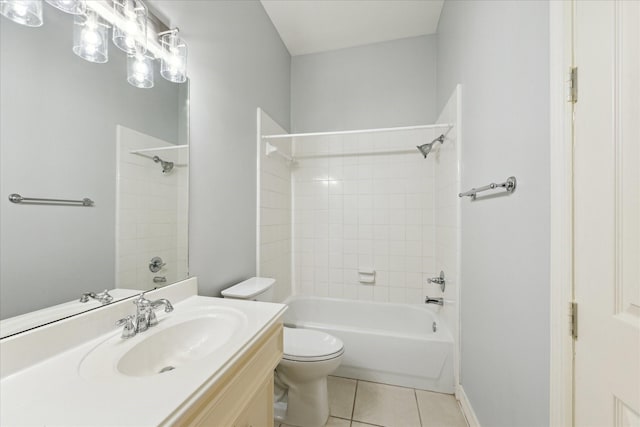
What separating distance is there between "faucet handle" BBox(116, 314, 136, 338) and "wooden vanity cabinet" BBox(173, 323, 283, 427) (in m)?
0.41

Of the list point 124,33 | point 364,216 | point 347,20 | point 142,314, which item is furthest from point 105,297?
point 347,20

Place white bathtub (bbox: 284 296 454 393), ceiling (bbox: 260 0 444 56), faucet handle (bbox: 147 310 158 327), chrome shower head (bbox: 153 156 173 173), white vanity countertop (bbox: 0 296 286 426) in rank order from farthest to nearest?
ceiling (bbox: 260 0 444 56), white bathtub (bbox: 284 296 454 393), chrome shower head (bbox: 153 156 173 173), faucet handle (bbox: 147 310 158 327), white vanity countertop (bbox: 0 296 286 426)

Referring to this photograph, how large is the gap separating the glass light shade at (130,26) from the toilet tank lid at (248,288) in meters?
1.20

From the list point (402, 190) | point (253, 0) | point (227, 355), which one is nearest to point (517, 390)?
point (227, 355)

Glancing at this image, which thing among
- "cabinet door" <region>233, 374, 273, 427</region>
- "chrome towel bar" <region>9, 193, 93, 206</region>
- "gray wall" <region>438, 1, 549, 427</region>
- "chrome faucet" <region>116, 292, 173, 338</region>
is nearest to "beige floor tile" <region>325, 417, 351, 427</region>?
"cabinet door" <region>233, 374, 273, 427</region>

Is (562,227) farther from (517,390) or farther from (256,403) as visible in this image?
(256,403)

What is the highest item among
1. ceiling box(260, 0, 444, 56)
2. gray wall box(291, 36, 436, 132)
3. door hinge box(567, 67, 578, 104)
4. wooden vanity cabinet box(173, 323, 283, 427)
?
ceiling box(260, 0, 444, 56)

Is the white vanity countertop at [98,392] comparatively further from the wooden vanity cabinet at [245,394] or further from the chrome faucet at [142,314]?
the chrome faucet at [142,314]

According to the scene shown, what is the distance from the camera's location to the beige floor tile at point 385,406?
1465mm

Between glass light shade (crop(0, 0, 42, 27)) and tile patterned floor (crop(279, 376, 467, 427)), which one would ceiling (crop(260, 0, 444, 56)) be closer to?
glass light shade (crop(0, 0, 42, 27))

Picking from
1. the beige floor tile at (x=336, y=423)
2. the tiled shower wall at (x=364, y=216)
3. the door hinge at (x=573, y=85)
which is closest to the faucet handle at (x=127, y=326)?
the beige floor tile at (x=336, y=423)

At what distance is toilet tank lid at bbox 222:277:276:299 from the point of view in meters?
1.38

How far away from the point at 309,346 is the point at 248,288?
52 cm

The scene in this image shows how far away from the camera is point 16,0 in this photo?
0.65m
